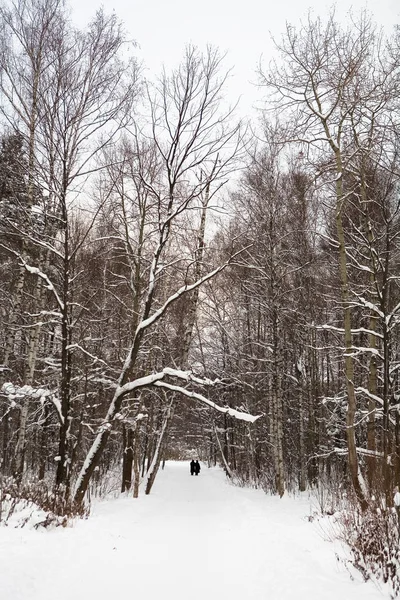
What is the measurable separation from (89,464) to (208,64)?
886cm

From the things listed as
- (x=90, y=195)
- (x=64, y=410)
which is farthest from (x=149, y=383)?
(x=90, y=195)

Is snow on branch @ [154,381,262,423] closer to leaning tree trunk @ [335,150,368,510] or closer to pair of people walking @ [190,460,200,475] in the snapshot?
leaning tree trunk @ [335,150,368,510]

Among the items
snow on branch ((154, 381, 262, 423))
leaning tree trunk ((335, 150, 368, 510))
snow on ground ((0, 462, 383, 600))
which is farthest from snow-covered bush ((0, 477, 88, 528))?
leaning tree trunk ((335, 150, 368, 510))

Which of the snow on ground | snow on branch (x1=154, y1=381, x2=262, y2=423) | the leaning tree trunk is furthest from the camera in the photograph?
the leaning tree trunk

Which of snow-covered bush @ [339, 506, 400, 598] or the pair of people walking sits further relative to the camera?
the pair of people walking

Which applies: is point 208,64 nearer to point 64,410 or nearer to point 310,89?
point 310,89

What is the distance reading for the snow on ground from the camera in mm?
3922

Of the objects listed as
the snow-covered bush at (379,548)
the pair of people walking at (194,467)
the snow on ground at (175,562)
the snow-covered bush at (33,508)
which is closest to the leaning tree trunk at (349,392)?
the snow on ground at (175,562)

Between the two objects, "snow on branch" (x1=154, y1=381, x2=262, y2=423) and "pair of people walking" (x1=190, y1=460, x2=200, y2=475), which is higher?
"snow on branch" (x1=154, y1=381, x2=262, y2=423)

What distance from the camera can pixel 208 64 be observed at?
8.05 metres

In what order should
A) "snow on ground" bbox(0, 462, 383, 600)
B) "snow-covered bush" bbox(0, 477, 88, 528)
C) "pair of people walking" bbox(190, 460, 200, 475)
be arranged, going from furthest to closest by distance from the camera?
1. "pair of people walking" bbox(190, 460, 200, 475)
2. "snow-covered bush" bbox(0, 477, 88, 528)
3. "snow on ground" bbox(0, 462, 383, 600)

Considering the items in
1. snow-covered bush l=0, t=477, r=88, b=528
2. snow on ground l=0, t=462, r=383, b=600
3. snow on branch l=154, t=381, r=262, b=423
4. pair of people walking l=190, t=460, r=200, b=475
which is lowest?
pair of people walking l=190, t=460, r=200, b=475

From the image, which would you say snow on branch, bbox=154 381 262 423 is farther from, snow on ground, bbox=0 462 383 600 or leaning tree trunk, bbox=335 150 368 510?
leaning tree trunk, bbox=335 150 368 510

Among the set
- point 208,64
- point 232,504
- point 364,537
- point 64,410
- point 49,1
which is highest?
point 49,1
